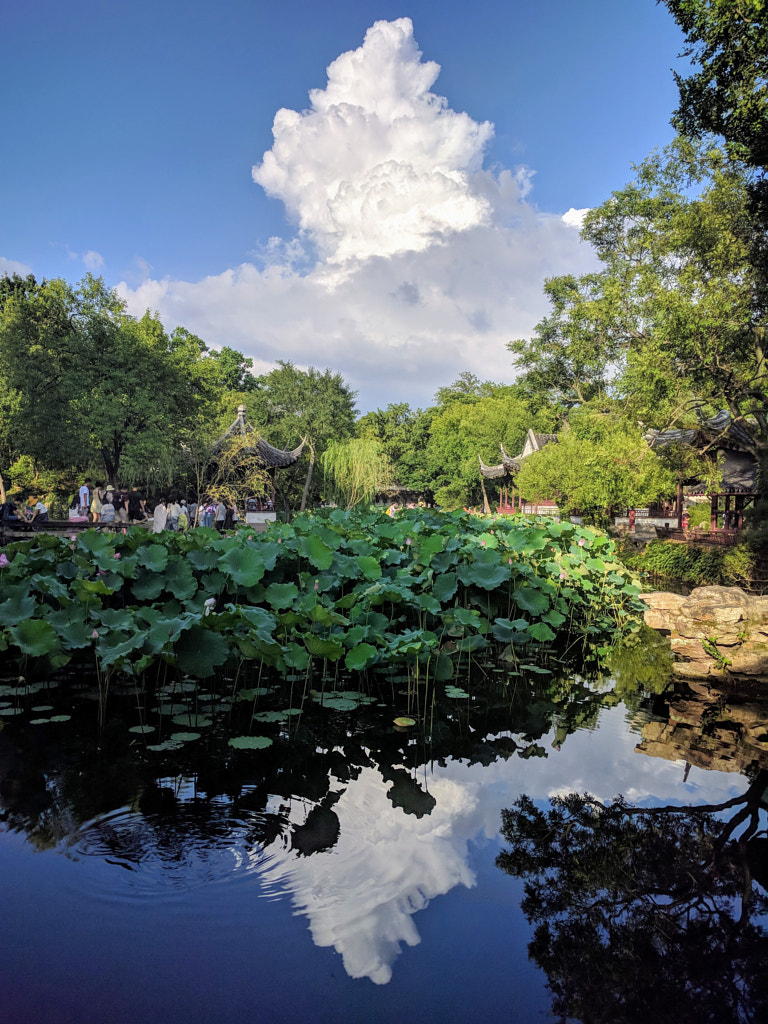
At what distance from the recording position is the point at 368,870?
100 inches

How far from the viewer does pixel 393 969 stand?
200 centimetres

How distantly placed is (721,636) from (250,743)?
14.8 ft

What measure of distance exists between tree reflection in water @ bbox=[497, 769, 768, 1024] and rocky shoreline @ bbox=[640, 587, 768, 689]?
2.80 m

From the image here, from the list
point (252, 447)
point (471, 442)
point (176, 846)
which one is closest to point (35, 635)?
point (176, 846)

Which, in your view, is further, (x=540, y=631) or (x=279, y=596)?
(x=540, y=631)

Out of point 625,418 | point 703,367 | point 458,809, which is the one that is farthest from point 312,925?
point 625,418

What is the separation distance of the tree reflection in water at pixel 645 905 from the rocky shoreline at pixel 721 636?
2805 millimetres

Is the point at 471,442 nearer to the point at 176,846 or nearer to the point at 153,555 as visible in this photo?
the point at 153,555

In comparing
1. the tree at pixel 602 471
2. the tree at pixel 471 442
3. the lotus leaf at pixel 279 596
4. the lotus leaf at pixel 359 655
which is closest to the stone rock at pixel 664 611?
the lotus leaf at pixel 359 655

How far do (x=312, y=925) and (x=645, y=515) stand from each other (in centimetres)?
2474

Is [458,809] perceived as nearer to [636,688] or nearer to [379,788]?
[379,788]

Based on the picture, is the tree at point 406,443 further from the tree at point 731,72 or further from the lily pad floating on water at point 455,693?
the lily pad floating on water at point 455,693

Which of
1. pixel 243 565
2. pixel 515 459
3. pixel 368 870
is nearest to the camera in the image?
pixel 368 870

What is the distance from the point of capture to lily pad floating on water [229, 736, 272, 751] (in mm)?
3511
